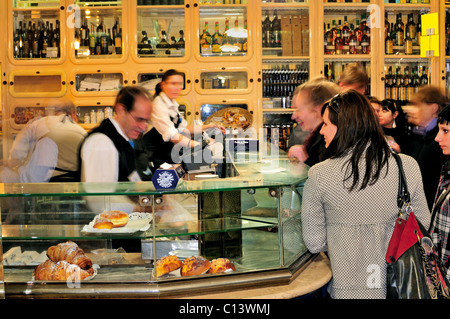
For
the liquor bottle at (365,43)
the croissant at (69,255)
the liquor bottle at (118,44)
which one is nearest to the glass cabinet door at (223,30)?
the liquor bottle at (118,44)

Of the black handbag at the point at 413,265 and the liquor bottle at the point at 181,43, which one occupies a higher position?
the liquor bottle at the point at 181,43

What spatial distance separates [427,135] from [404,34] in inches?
111

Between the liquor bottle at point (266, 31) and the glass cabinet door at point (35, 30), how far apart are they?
2.22 m

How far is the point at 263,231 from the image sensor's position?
245 centimetres

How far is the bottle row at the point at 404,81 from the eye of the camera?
19.2ft

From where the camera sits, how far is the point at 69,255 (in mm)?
2186

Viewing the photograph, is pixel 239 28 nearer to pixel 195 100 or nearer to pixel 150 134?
pixel 195 100

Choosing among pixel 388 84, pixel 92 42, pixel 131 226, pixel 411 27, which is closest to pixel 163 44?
pixel 92 42

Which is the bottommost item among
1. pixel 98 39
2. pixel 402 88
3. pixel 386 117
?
pixel 386 117

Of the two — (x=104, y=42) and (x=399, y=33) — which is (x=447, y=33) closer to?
(x=399, y=33)

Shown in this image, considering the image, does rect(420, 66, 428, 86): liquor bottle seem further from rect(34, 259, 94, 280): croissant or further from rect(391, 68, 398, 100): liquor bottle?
rect(34, 259, 94, 280): croissant

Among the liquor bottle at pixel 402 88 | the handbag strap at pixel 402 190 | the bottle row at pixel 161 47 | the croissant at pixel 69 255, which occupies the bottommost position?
the croissant at pixel 69 255

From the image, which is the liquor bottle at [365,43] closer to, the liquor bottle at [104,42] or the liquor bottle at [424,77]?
the liquor bottle at [424,77]

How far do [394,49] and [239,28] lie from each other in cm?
178
